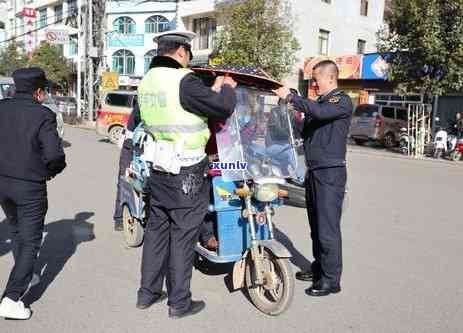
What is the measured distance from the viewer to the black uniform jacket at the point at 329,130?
3.99 m

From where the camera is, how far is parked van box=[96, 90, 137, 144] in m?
16.5

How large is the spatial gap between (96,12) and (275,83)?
76.5ft

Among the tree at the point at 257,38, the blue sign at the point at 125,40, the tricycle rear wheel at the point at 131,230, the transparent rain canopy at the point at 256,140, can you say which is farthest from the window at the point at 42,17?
the transparent rain canopy at the point at 256,140

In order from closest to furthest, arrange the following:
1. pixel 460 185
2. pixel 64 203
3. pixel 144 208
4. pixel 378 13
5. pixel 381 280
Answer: pixel 381 280 → pixel 144 208 → pixel 64 203 → pixel 460 185 → pixel 378 13

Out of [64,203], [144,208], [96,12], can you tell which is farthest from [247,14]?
[144,208]

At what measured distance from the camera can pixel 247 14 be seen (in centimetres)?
2392

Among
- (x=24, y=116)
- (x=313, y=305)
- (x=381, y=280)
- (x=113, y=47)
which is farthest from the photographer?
(x=113, y=47)

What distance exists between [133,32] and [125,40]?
0.91 m

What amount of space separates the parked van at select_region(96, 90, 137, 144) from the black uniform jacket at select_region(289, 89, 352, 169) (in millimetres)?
12909

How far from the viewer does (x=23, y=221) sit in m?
3.57

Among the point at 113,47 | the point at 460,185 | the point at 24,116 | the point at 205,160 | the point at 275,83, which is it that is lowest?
the point at 460,185

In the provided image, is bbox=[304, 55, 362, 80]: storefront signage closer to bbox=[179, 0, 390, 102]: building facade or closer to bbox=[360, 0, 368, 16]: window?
bbox=[179, 0, 390, 102]: building facade

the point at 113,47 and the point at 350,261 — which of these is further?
the point at 113,47

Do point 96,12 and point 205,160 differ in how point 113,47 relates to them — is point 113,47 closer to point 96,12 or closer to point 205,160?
point 96,12
